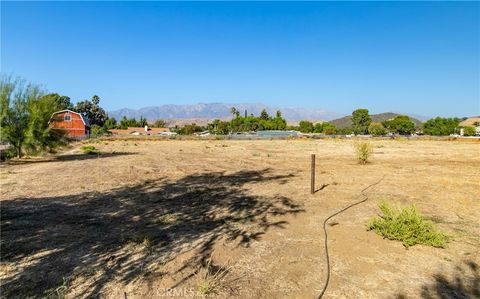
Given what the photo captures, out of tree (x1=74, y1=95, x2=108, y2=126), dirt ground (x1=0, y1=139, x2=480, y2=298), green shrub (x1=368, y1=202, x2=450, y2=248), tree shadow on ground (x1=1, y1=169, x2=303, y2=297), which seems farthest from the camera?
tree (x1=74, y1=95, x2=108, y2=126)

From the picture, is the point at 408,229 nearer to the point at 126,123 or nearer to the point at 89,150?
the point at 89,150

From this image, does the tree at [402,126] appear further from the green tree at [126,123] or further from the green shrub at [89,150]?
the green shrub at [89,150]

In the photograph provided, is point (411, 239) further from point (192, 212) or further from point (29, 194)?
point (29, 194)

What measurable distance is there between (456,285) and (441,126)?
452 ft

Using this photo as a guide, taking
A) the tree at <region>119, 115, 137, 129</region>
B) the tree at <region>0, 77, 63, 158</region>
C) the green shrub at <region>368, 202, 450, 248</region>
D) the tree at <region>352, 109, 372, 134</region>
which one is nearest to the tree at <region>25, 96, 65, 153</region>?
the tree at <region>0, 77, 63, 158</region>

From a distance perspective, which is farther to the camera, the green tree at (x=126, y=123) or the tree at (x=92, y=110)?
the green tree at (x=126, y=123)

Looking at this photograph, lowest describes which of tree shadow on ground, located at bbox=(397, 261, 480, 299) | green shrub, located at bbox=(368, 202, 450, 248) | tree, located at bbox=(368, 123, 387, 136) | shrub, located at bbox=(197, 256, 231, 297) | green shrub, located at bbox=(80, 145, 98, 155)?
tree shadow on ground, located at bbox=(397, 261, 480, 299)

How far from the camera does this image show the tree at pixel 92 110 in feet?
333

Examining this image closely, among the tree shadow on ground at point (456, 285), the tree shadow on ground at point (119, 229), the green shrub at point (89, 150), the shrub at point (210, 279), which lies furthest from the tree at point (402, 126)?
the shrub at point (210, 279)

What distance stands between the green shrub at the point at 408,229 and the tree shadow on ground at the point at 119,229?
6.91 ft

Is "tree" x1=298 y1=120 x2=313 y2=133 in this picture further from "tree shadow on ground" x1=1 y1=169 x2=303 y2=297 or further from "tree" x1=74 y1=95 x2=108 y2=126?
"tree shadow on ground" x1=1 y1=169 x2=303 y2=297

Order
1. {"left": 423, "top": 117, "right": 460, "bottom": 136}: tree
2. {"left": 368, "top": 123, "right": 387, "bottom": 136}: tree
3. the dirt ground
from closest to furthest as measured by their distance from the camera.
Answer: the dirt ground < {"left": 368, "top": 123, "right": 387, "bottom": 136}: tree < {"left": 423, "top": 117, "right": 460, "bottom": 136}: tree

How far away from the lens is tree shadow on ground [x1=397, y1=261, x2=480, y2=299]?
4.11 metres

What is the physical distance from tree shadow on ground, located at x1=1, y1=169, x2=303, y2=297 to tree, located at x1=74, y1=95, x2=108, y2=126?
336 ft
